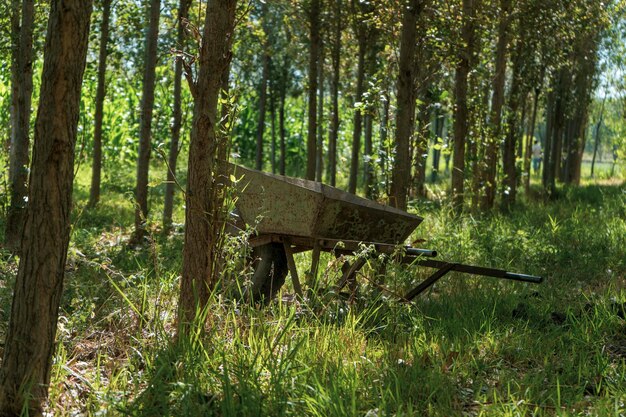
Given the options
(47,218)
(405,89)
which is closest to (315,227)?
(47,218)

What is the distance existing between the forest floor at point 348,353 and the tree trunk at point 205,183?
25cm

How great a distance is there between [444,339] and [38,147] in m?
3.16

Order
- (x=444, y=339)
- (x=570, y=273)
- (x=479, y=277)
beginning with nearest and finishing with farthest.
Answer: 1. (x=444, y=339)
2. (x=479, y=277)
3. (x=570, y=273)

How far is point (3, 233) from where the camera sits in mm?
10438

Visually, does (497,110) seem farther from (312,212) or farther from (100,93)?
(312,212)

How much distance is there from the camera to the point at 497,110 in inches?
606

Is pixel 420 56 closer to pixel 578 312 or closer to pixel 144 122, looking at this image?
pixel 144 122

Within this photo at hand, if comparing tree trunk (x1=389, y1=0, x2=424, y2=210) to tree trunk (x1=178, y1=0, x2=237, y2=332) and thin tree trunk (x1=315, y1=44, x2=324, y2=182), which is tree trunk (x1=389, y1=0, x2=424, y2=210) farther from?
thin tree trunk (x1=315, y1=44, x2=324, y2=182)

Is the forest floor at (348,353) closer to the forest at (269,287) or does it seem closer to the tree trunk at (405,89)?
the forest at (269,287)

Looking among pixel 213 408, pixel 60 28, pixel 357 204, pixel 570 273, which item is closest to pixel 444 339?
pixel 357 204

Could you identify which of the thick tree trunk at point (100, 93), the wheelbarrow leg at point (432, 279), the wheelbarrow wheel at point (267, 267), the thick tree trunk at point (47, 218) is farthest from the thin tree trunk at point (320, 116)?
the thick tree trunk at point (47, 218)

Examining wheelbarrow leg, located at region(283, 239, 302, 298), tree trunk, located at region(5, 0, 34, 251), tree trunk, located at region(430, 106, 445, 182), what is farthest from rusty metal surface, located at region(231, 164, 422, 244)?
tree trunk, located at region(430, 106, 445, 182)

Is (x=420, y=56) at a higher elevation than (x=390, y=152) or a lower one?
higher

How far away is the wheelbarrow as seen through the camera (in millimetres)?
6918
